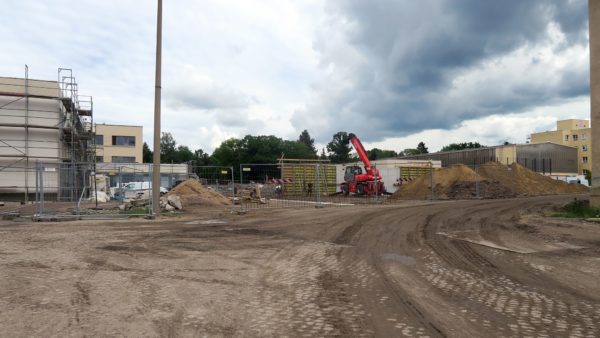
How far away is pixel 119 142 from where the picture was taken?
2432 inches

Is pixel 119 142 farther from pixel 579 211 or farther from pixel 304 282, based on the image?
pixel 304 282

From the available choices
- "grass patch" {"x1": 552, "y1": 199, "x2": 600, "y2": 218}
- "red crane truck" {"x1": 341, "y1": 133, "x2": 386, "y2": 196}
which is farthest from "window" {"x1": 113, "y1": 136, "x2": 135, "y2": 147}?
"grass patch" {"x1": 552, "y1": 199, "x2": 600, "y2": 218}

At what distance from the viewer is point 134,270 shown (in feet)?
24.2

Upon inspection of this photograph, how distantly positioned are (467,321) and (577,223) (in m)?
11.4

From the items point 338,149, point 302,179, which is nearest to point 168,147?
point 338,149

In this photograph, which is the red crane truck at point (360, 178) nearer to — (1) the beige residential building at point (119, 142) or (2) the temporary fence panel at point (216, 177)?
(2) the temporary fence panel at point (216, 177)

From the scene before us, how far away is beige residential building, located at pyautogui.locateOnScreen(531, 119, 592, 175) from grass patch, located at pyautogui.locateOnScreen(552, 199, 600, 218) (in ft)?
270

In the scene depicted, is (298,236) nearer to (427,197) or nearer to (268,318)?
(268,318)

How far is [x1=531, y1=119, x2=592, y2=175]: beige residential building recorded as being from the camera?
93594mm

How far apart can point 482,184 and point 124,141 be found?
4961 cm

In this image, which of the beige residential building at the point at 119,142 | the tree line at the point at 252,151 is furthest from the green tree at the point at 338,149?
the beige residential building at the point at 119,142

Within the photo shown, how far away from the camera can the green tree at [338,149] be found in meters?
134

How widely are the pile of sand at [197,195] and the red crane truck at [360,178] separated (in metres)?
10.9

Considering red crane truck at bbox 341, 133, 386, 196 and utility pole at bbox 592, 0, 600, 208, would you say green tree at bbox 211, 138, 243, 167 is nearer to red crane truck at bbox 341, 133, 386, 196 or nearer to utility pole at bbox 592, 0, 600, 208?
red crane truck at bbox 341, 133, 386, 196
